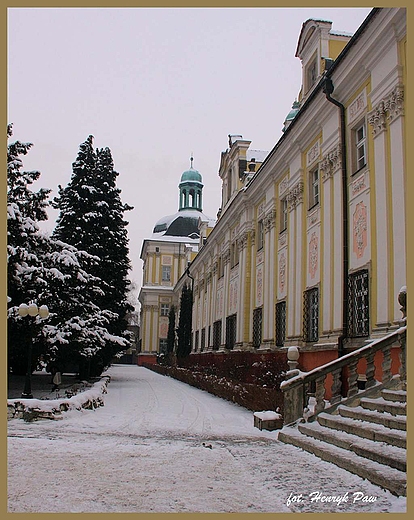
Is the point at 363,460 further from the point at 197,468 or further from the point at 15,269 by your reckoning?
the point at 15,269

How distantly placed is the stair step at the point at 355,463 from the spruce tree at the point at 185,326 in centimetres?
Result: 3076

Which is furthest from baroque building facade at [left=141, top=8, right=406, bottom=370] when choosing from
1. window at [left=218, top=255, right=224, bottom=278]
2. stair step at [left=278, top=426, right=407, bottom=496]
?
window at [left=218, top=255, right=224, bottom=278]

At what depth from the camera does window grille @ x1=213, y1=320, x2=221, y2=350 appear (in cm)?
2978

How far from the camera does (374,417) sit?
Result: 7.61 m

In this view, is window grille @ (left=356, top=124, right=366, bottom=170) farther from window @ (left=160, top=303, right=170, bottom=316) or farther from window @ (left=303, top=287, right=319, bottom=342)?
window @ (left=160, top=303, right=170, bottom=316)

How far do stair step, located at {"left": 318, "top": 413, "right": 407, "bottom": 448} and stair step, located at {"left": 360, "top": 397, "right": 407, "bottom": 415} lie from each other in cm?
33

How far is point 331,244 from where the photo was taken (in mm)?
14352

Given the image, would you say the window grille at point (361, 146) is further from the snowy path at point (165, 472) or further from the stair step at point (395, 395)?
the snowy path at point (165, 472)

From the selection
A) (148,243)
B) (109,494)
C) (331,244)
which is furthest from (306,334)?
(148,243)

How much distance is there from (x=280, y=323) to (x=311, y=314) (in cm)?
316

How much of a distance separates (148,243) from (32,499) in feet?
208

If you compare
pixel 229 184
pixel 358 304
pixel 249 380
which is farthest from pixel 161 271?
pixel 358 304

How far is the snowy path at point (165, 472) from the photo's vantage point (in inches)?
204

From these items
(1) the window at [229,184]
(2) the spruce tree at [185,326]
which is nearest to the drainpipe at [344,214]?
(1) the window at [229,184]
